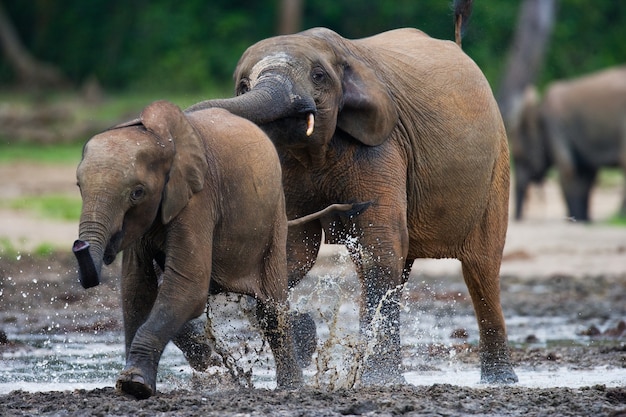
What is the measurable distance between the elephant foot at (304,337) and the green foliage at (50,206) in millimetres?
9154

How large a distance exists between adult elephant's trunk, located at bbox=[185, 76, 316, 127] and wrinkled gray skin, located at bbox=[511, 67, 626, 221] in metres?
12.5

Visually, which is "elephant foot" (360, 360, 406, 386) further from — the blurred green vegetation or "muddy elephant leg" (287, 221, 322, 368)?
the blurred green vegetation

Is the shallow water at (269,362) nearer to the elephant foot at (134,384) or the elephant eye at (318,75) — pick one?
the elephant foot at (134,384)

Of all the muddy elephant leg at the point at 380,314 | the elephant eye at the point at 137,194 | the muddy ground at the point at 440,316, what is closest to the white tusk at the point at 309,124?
the muddy elephant leg at the point at 380,314

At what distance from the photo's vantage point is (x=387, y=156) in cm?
761

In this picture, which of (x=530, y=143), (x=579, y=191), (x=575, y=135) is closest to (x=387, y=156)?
(x=579, y=191)

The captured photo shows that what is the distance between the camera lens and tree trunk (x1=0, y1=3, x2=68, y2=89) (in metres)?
29.0

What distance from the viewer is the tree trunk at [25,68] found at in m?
29.0

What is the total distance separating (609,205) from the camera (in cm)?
2178

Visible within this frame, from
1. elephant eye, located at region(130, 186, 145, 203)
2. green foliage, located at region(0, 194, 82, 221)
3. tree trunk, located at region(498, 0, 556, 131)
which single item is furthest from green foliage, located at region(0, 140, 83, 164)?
elephant eye, located at region(130, 186, 145, 203)

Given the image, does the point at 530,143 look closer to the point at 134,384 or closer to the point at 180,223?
the point at 180,223

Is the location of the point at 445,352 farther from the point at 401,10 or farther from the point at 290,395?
the point at 401,10

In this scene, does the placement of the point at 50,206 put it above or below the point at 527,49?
below

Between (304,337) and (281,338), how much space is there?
26.7 inches
